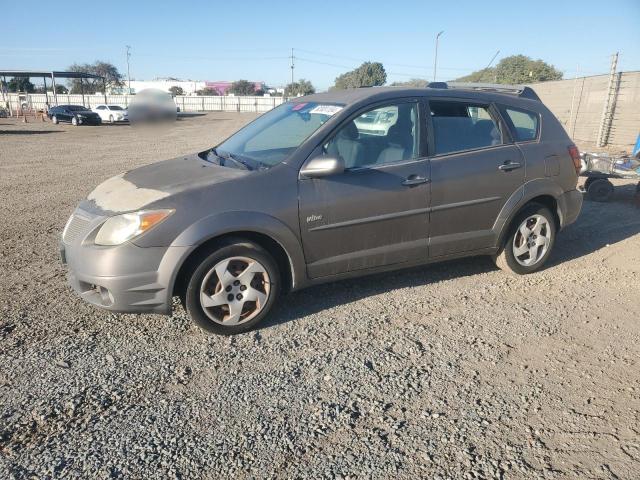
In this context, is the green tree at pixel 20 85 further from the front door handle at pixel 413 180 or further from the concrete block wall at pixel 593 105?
the front door handle at pixel 413 180

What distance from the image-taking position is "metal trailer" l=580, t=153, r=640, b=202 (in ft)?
27.2

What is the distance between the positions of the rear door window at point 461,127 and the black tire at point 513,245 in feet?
2.42

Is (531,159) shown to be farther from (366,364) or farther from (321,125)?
(366,364)

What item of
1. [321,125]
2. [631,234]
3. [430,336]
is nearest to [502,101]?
[321,125]

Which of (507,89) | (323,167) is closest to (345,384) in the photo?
(323,167)

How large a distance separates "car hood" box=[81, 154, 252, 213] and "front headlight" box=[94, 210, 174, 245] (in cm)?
8

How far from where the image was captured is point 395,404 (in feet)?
9.66

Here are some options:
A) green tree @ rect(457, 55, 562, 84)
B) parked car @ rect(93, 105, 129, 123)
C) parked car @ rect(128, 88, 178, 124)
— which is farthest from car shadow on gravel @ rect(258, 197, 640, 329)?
green tree @ rect(457, 55, 562, 84)

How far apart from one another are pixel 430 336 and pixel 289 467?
1.68m

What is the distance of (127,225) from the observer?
350 centimetres

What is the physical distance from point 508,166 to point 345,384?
2712 mm

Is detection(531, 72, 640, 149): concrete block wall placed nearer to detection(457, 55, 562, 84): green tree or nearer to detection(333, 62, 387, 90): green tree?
detection(457, 55, 562, 84): green tree

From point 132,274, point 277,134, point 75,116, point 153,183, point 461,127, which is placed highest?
point 461,127

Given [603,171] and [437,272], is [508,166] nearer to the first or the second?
[437,272]
